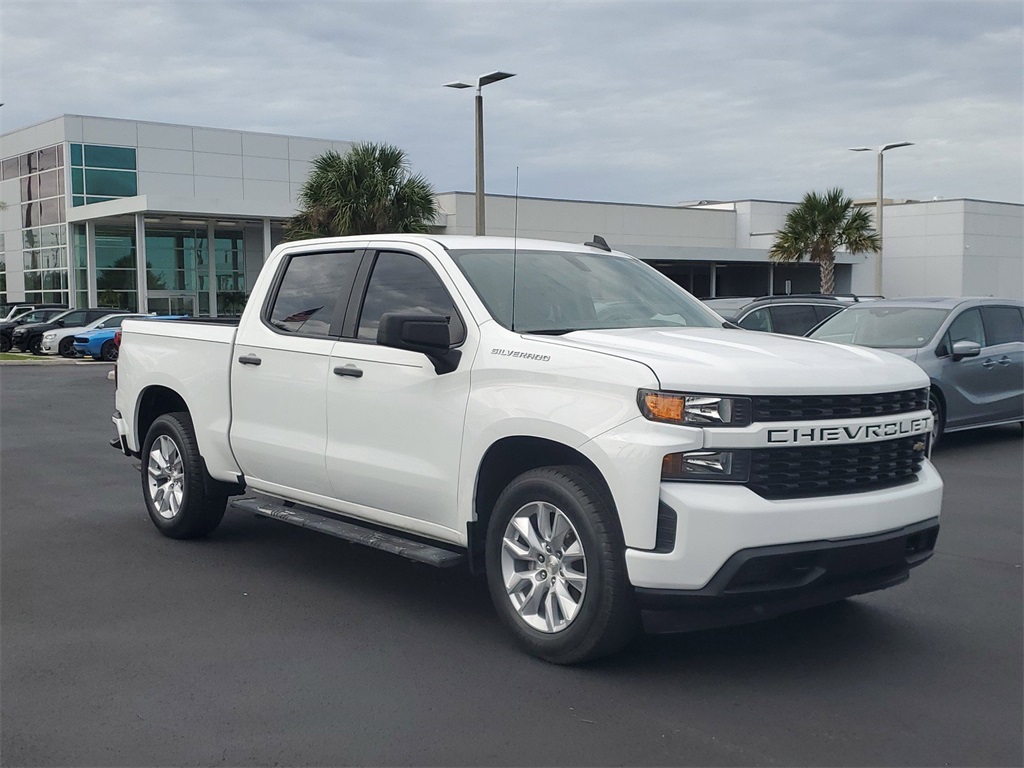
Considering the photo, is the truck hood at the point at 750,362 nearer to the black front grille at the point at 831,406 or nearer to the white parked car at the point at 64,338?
the black front grille at the point at 831,406

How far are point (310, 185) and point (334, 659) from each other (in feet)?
91.6

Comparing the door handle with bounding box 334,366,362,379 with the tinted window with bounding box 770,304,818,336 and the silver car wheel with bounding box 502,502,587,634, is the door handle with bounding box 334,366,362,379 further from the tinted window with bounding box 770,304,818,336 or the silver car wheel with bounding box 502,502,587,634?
the tinted window with bounding box 770,304,818,336

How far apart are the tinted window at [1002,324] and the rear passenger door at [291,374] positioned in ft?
28.4

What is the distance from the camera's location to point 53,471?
10.6 meters

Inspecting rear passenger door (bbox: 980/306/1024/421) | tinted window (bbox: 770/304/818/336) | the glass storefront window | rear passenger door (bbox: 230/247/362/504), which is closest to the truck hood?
rear passenger door (bbox: 230/247/362/504)

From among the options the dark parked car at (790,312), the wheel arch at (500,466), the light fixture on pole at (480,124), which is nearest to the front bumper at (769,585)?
Result: the wheel arch at (500,466)

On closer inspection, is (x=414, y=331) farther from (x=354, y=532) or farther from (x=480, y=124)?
(x=480, y=124)

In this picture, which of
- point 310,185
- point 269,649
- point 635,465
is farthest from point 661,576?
point 310,185

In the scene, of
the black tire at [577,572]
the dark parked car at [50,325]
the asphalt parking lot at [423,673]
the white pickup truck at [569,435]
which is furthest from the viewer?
the dark parked car at [50,325]

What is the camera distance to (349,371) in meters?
5.97

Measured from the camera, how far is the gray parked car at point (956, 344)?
1172 cm

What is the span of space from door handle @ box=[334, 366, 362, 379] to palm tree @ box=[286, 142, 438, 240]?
25205mm

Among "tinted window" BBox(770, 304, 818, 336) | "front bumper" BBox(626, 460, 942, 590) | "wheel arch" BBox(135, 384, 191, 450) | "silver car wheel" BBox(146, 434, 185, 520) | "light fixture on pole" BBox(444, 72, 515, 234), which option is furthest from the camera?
"light fixture on pole" BBox(444, 72, 515, 234)

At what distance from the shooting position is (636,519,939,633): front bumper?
446 cm
